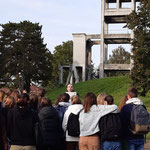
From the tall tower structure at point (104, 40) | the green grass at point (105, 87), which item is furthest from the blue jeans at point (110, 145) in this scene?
the tall tower structure at point (104, 40)

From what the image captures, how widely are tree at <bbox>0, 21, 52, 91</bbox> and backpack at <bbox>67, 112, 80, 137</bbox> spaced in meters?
49.1

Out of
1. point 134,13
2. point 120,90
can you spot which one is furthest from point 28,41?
point 134,13

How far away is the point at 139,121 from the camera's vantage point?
7.38m

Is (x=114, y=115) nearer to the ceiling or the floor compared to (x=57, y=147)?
nearer to the ceiling

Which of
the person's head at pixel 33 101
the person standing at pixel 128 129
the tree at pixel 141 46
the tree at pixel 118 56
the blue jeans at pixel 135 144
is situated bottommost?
the blue jeans at pixel 135 144

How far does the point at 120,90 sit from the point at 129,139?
34451 millimetres

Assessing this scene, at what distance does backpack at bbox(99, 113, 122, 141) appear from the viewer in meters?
7.14

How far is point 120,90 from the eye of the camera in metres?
41.8

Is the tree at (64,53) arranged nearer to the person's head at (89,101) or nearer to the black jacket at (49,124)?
the black jacket at (49,124)

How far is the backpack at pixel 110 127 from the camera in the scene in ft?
23.4

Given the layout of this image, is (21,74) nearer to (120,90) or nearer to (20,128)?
(120,90)

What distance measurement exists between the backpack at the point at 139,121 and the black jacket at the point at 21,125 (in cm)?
195

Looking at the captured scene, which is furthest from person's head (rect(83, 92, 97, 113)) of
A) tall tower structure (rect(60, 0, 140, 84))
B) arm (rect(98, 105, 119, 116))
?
tall tower structure (rect(60, 0, 140, 84))

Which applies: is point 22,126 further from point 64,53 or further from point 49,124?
point 64,53
